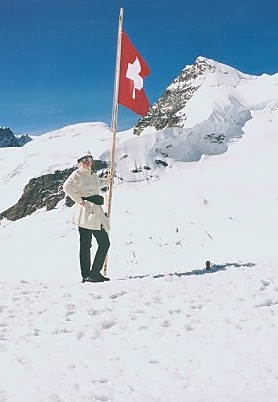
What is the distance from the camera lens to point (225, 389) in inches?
169

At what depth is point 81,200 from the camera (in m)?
9.16

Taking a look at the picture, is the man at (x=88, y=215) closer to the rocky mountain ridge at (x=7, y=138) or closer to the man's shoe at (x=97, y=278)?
the man's shoe at (x=97, y=278)

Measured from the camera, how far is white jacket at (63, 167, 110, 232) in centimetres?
912

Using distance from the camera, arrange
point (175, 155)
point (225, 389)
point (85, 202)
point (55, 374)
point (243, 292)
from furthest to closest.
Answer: point (175, 155)
point (85, 202)
point (243, 292)
point (55, 374)
point (225, 389)

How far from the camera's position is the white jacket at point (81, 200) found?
912 centimetres

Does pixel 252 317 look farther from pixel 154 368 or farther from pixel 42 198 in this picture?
pixel 42 198

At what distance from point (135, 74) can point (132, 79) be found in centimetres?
18

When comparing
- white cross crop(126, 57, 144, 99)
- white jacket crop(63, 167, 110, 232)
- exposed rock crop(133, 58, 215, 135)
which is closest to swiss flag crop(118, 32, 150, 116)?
white cross crop(126, 57, 144, 99)

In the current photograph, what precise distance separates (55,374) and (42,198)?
119ft

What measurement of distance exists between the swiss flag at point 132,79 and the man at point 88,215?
→ 2.40m

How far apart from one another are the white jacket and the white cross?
2.94m

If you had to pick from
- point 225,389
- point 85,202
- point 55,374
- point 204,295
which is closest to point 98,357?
point 55,374

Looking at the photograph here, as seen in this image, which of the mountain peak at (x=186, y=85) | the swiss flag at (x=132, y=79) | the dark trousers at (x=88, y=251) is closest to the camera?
the dark trousers at (x=88, y=251)

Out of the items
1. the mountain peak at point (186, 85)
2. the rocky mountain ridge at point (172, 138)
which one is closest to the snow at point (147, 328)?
the rocky mountain ridge at point (172, 138)
